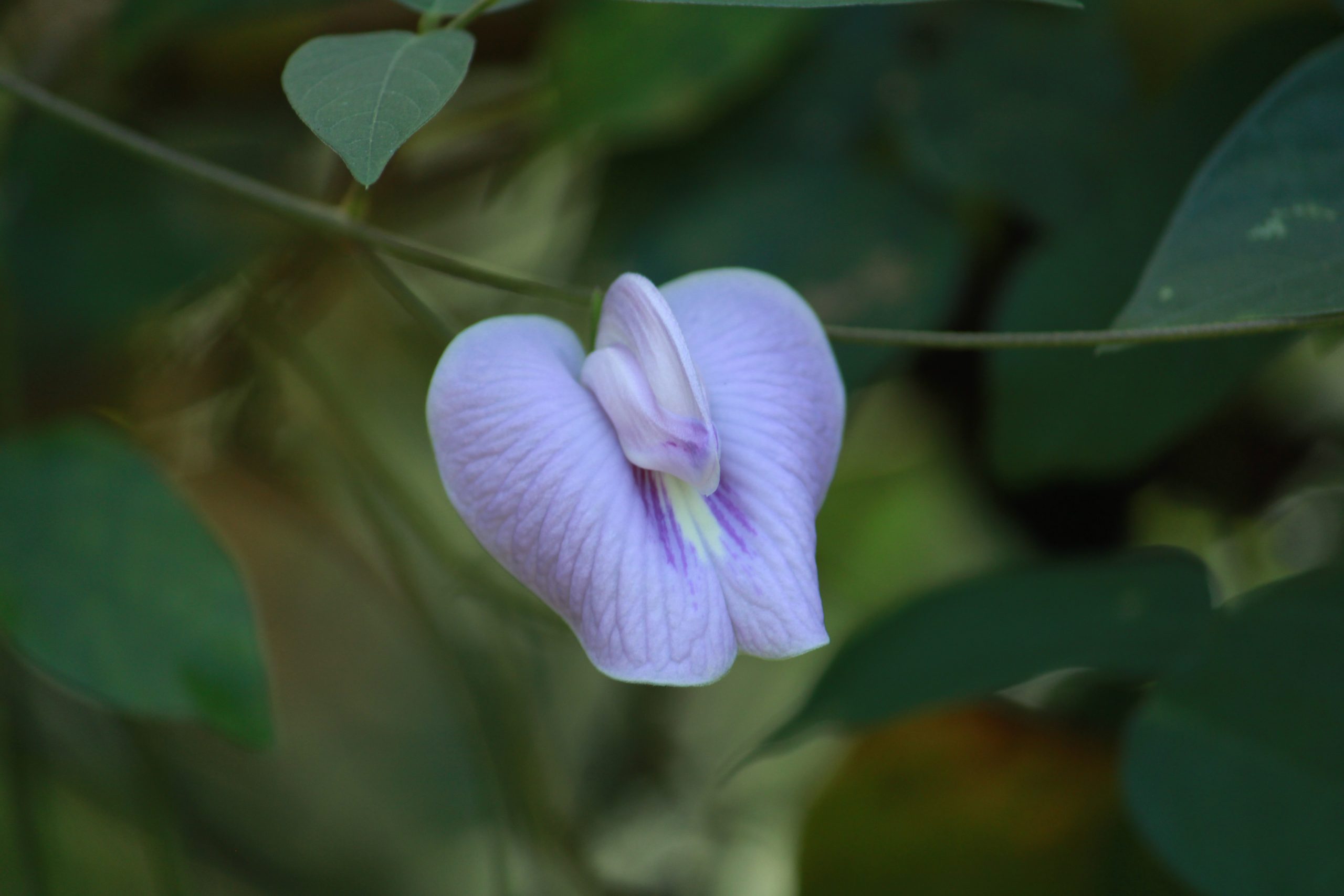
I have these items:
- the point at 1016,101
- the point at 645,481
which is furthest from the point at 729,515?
the point at 1016,101

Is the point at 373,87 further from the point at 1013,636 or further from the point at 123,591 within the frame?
the point at 1013,636

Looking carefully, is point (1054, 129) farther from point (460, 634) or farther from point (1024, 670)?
→ point (460, 634)

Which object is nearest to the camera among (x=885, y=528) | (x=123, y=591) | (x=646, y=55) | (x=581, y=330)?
(x=123, y=591)

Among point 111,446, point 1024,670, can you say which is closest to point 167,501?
point 111,446

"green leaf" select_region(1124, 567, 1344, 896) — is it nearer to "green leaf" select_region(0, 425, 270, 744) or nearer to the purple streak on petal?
the purple streak on petal

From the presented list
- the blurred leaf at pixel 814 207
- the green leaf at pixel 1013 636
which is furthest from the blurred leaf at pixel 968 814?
the blurred leaf at pixel 814 207

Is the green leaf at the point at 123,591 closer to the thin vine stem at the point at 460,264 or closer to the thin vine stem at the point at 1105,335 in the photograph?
the thin vine stem at the point at 460,264

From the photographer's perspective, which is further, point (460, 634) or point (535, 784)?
point (460, 634)
